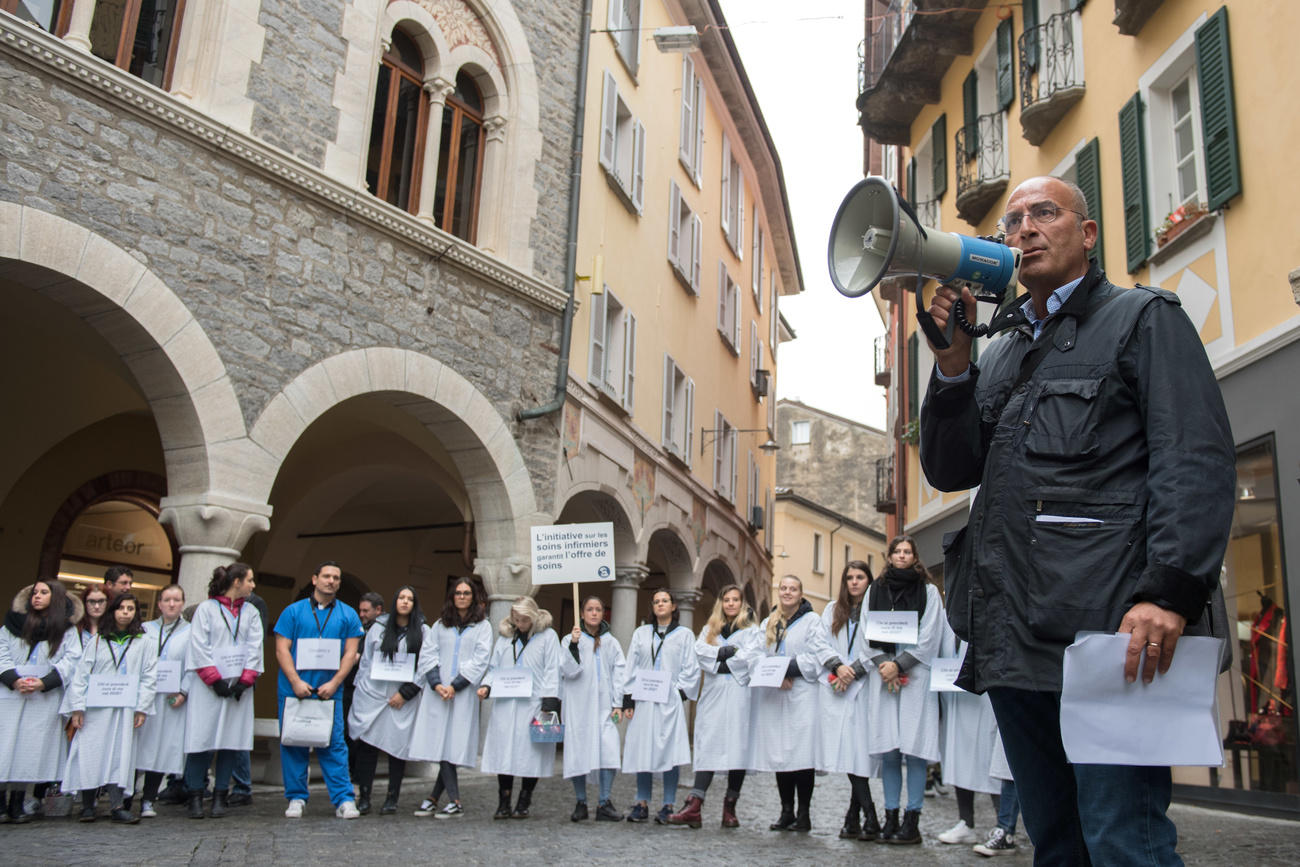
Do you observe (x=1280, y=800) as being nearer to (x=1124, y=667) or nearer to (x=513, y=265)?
(x=1124, y=667)

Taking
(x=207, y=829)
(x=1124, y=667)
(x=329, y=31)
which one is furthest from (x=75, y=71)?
(x=1124, y=667)

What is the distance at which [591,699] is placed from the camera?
35.2 ft

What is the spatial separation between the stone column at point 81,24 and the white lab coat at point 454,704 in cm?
584

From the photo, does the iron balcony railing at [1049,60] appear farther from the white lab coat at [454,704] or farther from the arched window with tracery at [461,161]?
the white lab coat at [454,704]

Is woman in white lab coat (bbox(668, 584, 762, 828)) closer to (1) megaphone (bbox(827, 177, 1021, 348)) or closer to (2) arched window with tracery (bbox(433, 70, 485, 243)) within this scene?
(2) arched window with tracery (bbox(433, 70, 485, 243))

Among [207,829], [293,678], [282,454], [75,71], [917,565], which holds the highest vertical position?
[75,71]

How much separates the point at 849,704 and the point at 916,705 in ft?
2.00

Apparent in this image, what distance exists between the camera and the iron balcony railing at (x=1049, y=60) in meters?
13.8

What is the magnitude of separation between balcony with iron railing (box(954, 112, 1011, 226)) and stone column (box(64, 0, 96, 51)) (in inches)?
423

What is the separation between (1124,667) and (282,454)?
10.0m

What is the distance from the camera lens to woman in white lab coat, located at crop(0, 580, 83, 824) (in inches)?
330

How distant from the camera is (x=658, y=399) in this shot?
2039 cm

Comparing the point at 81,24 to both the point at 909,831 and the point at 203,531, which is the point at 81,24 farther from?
the point at 909,831

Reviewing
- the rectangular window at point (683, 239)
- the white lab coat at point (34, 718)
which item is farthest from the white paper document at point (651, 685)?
the rectangular window at point (683, 239)
